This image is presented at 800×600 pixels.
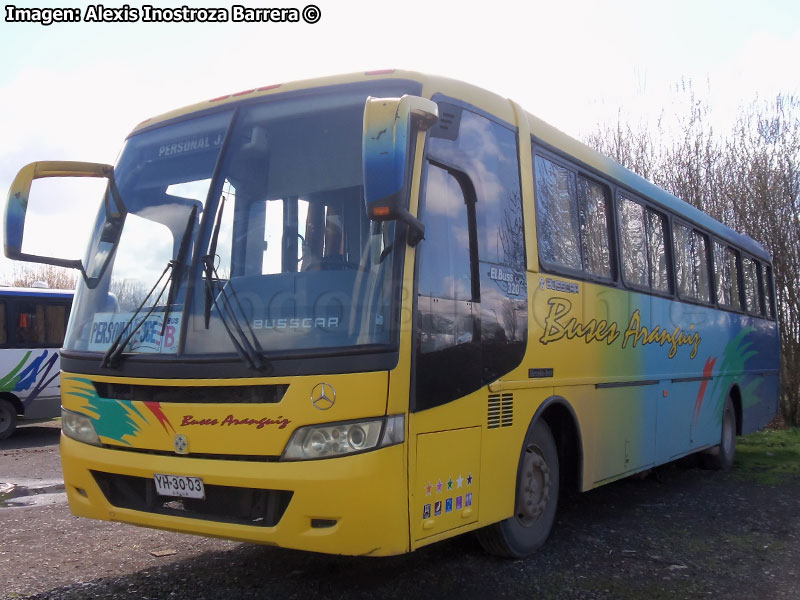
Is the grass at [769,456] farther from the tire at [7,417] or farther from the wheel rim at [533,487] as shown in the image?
the tire at [7,417]

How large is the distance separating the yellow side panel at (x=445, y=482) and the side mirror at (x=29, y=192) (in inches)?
99.4

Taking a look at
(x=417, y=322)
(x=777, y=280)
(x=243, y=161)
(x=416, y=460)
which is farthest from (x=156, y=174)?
(x=777, y=280)

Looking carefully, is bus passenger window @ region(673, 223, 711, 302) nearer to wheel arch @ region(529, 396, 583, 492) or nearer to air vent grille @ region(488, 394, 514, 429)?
wheel arch @ region(529, 396, 583, 492)

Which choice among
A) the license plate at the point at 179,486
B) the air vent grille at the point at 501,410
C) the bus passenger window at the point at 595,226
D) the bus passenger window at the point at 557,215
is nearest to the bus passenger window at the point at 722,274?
the bus passenger window at the point at 595,226

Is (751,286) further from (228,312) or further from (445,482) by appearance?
(228,312)

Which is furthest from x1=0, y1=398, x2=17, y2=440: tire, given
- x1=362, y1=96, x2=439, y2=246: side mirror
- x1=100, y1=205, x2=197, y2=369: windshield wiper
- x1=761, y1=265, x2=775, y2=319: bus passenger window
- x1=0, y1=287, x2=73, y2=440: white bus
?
x1=761, y1=265, x2=775, y2=319: bus passenger window

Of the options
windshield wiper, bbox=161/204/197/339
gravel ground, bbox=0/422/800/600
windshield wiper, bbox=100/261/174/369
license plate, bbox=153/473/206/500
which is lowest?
gravel ground, bbox=0/422/800/600

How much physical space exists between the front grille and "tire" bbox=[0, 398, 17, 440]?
433 inches

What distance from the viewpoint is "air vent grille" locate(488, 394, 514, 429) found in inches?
201

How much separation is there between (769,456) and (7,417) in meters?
12.9

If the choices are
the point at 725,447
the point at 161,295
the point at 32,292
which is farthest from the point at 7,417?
the point at 725,447

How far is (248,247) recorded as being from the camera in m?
4.59

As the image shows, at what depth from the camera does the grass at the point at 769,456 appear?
A: 1038cm

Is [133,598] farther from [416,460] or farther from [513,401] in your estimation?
[513,401]
